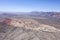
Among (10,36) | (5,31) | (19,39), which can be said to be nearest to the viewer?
(19,39)

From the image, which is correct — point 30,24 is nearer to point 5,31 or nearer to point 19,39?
point 5,31

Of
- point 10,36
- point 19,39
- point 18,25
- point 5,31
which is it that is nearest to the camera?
point 19,39

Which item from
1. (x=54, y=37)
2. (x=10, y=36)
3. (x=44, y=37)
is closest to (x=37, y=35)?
(x=44, y=37)

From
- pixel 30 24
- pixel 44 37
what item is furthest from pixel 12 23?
pixel 44 37

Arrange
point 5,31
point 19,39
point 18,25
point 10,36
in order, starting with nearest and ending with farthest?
point 19,39 → point 10,36 → point 5,31 → point 18,25

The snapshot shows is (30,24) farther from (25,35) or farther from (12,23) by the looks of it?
(25,35)

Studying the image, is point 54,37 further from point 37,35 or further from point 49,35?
point 37,35

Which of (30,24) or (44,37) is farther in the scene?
(30,24)

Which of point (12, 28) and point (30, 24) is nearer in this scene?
point (12, 28)
